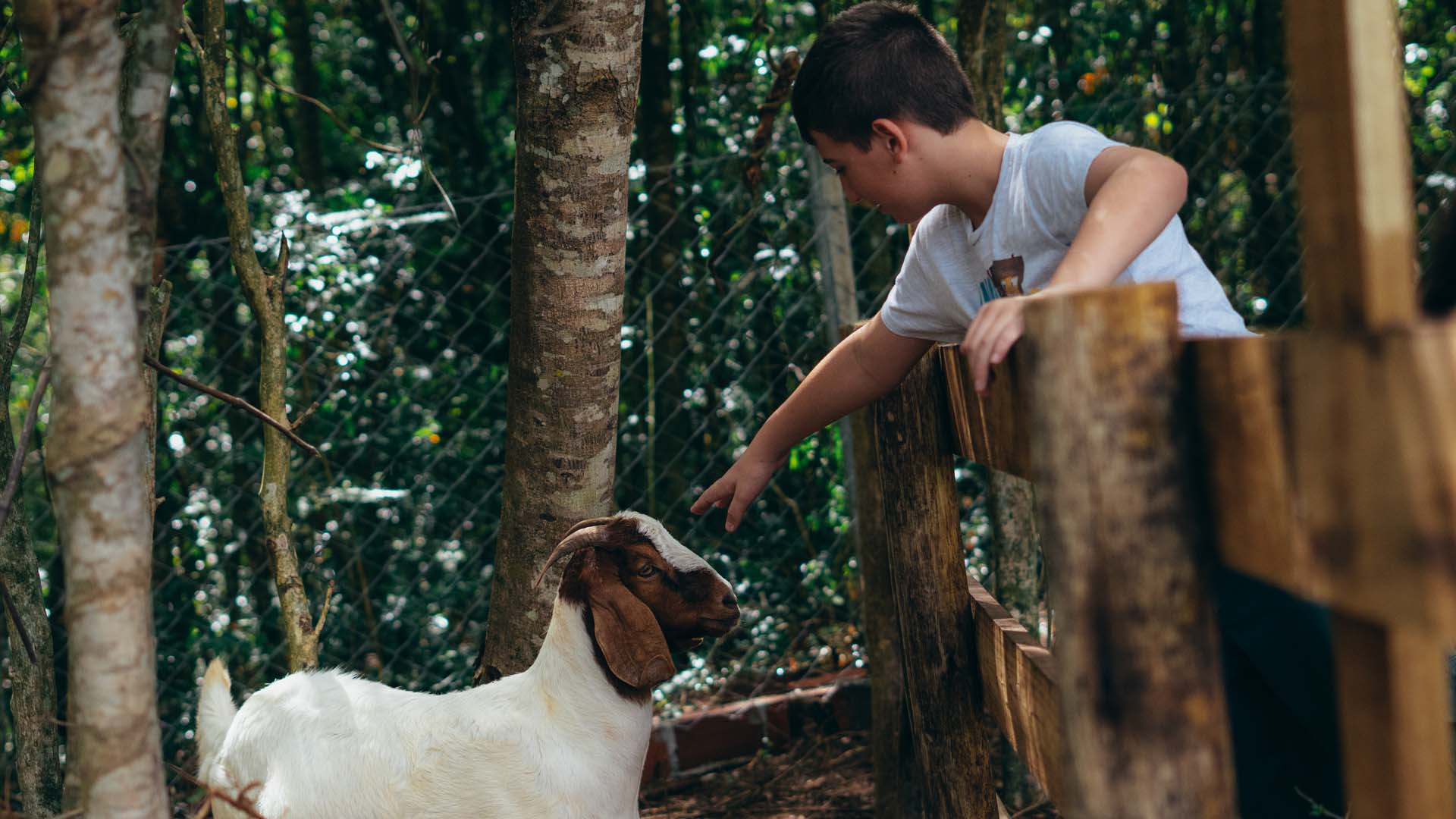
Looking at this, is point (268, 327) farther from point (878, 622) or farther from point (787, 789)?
point (787, 789)

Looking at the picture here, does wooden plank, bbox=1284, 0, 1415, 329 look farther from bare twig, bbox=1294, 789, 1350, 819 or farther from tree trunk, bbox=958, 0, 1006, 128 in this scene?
tree trunk, bbox=958, 0, 1006, 128

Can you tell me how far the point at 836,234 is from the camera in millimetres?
4066

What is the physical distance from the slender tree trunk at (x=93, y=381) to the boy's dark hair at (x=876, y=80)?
139 centimetres

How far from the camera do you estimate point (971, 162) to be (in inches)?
94.5

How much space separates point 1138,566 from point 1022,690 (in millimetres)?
775

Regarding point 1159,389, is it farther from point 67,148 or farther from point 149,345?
point 149,345

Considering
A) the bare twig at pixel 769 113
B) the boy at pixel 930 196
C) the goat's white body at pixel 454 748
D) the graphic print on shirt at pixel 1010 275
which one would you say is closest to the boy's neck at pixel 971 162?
the boy at pixel 930 196

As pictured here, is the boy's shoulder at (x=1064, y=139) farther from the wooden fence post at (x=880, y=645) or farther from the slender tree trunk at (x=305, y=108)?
the slender tree trunk at (x=305, y=108)

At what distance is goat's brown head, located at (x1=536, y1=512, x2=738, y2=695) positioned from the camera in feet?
8.31

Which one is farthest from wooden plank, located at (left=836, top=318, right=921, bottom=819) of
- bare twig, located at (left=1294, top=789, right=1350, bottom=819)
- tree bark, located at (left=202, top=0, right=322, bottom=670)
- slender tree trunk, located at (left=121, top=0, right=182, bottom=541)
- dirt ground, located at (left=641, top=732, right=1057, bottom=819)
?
slender tree trunk, located at (left=121, top=0, right=182, bottom=541)

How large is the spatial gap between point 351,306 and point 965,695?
9.32ft

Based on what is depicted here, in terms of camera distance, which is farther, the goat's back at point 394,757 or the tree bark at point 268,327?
the tree bark at point 268,327

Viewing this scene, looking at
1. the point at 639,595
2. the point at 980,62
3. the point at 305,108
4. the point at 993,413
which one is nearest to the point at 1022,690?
the point at 993,413

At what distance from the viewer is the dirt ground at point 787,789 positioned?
393 cm
